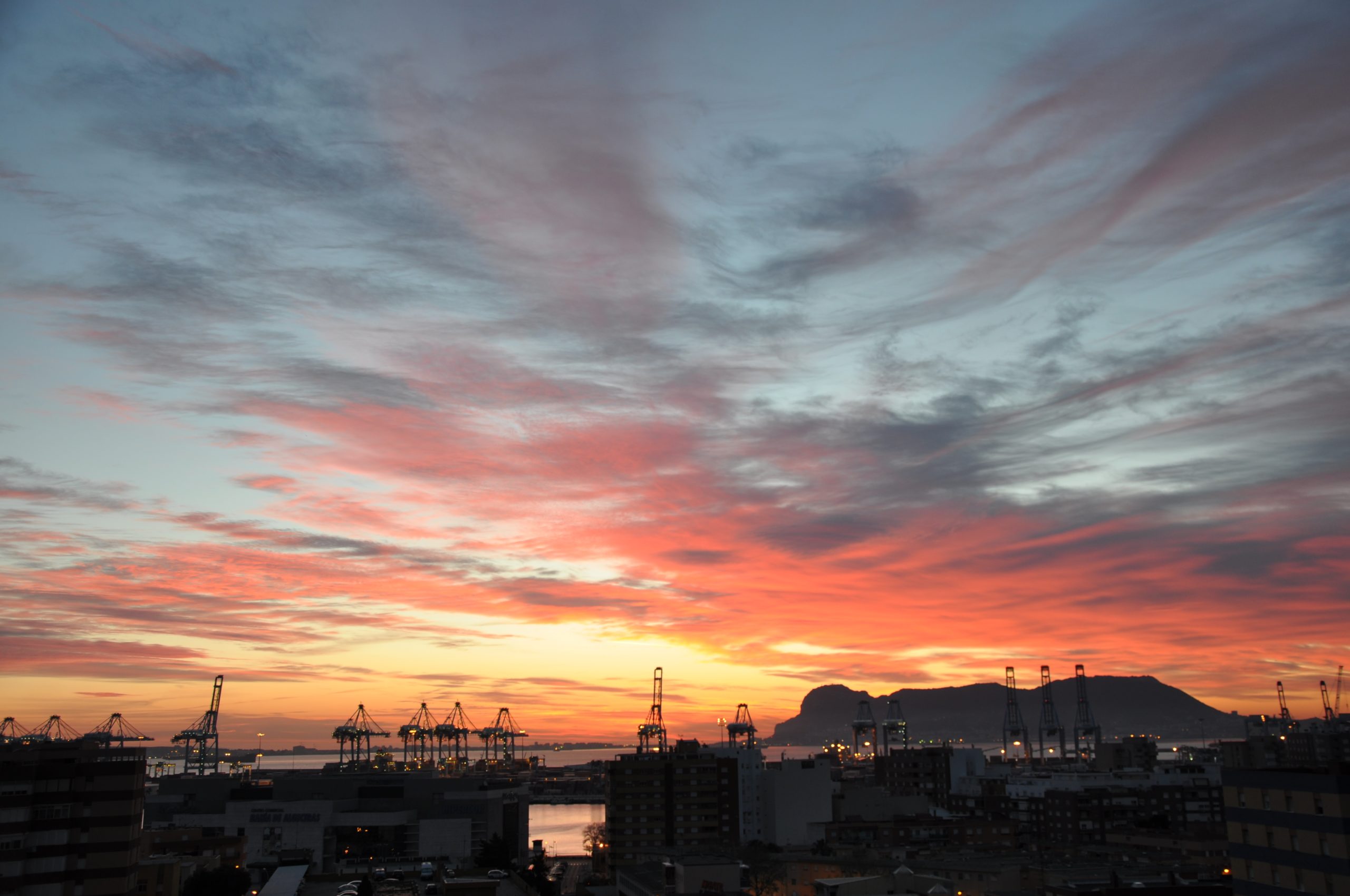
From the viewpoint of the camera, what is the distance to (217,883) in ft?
153

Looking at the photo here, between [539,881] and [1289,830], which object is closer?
[1289,830]

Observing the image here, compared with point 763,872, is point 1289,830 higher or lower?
higher

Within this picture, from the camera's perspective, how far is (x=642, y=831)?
216ft

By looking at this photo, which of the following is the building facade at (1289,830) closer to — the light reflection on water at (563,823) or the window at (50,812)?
the window at (50,812)

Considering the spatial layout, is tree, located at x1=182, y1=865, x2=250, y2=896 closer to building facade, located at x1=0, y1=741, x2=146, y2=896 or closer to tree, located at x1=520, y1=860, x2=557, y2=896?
building facade, located at x1=0, y1=741, x2=146, y2=896

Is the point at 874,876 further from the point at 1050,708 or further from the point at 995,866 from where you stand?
the point at 1050,708

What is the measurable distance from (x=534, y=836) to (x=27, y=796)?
3492 inches

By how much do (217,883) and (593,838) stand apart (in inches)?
1857

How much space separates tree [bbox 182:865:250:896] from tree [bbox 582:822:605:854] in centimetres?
3006

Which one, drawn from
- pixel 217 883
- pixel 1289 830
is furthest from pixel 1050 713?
pixel 1289 830

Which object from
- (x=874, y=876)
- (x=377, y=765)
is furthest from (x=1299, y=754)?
(x=377, y=765)

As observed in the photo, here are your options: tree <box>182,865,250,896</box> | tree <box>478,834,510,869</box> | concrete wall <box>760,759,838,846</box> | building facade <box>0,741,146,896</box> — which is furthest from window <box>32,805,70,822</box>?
concrete wall <box>760,759,838,846</box>

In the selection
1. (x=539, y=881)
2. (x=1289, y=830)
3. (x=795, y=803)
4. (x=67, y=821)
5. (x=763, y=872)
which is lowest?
(x=539, y=881)

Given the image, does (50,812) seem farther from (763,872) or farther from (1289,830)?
(1289,830)
